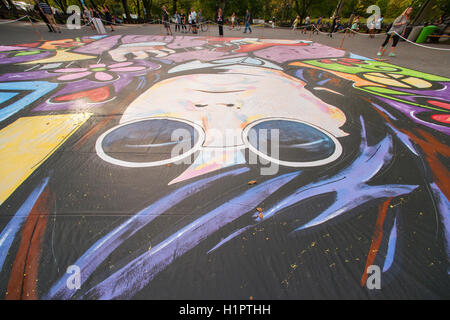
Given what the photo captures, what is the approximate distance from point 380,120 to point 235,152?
10.3ft

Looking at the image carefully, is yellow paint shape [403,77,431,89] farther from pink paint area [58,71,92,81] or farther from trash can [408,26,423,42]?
pink paint area [58,71,92,81]

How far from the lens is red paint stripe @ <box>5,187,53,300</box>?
1.46m

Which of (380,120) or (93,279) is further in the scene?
(380,120)

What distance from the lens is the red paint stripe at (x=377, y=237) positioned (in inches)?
63.2

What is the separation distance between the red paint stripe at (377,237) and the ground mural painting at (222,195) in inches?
0.6

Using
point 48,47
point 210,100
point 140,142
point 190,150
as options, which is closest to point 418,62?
point 210,100

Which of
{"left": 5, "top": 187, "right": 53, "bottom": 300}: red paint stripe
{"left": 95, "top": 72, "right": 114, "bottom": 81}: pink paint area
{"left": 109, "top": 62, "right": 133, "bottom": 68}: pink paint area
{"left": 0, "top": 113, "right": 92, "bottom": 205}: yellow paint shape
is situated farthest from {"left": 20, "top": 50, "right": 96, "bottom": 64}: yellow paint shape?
{"left": 5, "top": 187, "right": 53, "bottom": 300}: red paint stripe

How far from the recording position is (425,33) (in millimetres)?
11312

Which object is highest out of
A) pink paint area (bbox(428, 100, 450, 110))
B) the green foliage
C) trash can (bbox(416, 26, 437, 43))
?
the green foliage

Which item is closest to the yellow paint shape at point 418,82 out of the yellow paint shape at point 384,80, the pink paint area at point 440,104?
the yellow paint shape at point 384,80

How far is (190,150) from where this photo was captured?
285cm

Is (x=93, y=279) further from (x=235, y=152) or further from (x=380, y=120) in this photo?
(x=380, y=120)

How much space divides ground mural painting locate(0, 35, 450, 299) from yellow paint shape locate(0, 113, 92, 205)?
0.10 feet
